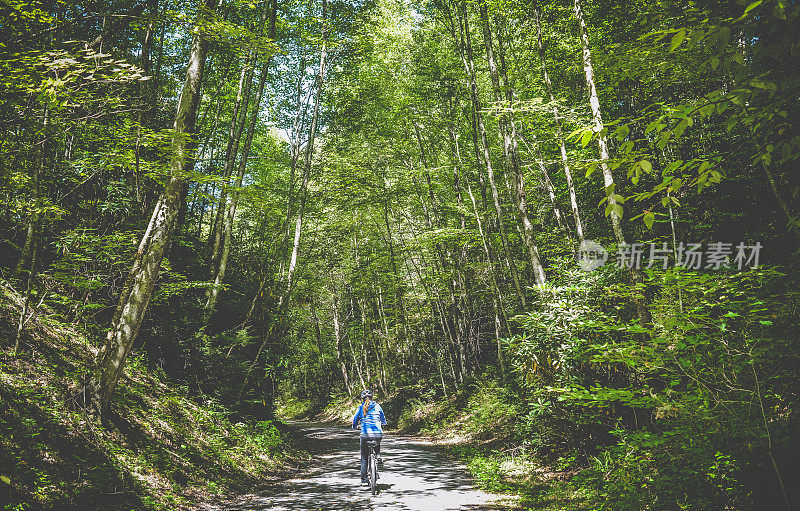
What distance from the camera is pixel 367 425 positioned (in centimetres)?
732

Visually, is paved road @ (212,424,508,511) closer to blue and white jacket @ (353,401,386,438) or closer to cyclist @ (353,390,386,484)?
cyclist @ (353,390,386,484)

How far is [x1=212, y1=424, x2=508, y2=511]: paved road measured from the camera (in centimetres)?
604

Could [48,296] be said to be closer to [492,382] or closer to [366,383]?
[492,382]

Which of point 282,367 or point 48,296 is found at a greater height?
point 48,296

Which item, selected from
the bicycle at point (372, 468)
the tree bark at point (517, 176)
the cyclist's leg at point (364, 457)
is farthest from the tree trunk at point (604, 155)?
the cyclist's leg at point (364, 457)

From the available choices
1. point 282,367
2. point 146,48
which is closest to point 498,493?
point 282,367

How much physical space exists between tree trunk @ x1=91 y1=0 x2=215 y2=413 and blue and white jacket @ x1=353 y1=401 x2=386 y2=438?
377 centimetres

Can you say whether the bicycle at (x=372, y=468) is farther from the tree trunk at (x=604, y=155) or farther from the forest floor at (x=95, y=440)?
the tree trunk at (x=604, y=155)

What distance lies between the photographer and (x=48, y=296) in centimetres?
697

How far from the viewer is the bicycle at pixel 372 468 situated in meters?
6.75

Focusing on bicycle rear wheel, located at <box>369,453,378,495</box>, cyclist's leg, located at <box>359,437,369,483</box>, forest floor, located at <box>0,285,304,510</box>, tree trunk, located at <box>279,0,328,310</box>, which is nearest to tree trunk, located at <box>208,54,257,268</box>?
tree trunk, located at <box>279,0,328,310</box>

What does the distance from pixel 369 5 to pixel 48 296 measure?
1189 centimetres

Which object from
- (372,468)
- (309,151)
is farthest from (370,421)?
(309,151)

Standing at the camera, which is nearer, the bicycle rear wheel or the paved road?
the paved road
